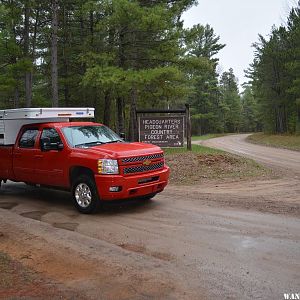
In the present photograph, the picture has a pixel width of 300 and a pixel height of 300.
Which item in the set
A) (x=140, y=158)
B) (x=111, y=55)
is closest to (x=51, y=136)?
(x=140, y=158)

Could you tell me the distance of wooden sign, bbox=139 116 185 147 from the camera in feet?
56.0

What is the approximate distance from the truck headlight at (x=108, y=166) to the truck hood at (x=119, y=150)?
0.10m

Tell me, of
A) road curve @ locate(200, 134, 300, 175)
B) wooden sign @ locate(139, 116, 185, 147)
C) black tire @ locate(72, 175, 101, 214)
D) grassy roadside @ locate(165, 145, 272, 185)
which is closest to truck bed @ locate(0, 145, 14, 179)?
black tire @ locate(72, 175, 101, 214)

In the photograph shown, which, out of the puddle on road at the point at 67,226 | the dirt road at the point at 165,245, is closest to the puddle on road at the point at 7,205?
the dirt road at the point at 165,245

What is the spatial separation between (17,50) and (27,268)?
1810 cm

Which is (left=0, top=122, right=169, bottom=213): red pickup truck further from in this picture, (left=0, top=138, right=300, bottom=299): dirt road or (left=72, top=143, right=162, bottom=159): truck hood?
(left=0, top=138, right=300, bottom=299): dirt road

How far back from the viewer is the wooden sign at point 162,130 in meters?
17.1

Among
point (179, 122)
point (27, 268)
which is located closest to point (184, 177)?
point (179, 122)

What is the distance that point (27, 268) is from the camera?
535 cm

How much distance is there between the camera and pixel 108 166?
830 centimetres

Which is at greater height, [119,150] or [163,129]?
[163,129]

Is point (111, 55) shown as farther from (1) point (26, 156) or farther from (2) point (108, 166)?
(2) point (108, 166)

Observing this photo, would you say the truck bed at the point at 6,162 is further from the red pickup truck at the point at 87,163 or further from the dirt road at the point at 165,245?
the dirt road at the point at 165,245

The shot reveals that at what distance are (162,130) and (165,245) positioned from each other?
36.2 ft
